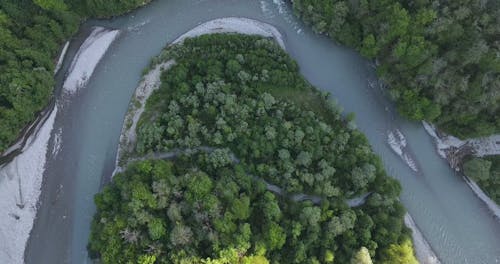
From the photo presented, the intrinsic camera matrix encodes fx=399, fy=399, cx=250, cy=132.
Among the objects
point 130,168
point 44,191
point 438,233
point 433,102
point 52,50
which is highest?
point 52,50

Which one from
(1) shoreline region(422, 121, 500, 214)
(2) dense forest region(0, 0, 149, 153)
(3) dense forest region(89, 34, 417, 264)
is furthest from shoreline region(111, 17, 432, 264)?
(2) dense forest region(0, 0, 149, 153)

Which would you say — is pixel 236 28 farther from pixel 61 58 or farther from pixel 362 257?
pixel 362 257

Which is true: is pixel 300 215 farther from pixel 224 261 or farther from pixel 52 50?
pixel 52 50

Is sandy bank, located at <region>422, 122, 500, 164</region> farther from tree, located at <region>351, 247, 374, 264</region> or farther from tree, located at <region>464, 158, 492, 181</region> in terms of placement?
tree, located at <region>351, 247, 374, 264</region>

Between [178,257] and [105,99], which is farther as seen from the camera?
[105,99]

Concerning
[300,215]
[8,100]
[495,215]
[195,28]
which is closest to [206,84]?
[195,28]

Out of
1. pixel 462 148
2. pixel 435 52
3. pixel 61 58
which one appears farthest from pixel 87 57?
pixel 462 148

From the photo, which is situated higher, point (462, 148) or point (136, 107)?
point (136, 107)
